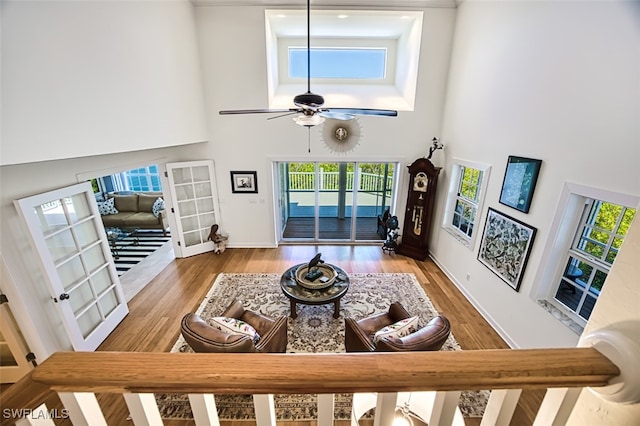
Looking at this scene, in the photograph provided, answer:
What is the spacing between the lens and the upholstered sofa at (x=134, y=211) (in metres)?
6.27

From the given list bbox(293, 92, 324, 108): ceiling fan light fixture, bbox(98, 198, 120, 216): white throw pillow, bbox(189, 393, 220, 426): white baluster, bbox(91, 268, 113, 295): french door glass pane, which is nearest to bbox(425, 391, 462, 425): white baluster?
bbox(189, 393, 220, 426): white baluster

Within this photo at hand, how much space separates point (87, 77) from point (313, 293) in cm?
328

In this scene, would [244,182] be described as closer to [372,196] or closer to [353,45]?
[372,196]

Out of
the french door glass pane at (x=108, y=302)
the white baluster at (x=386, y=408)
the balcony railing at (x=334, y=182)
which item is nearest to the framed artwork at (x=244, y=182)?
the balcony railing at (x=334, y=182)

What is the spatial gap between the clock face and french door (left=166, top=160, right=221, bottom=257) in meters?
4.10

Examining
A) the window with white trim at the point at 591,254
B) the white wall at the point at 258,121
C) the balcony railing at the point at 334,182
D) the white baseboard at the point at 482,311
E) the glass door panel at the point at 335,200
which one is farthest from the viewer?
the balcony railing at the point at 334,182

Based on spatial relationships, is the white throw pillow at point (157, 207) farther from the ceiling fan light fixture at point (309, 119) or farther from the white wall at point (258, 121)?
the ceiling fan light fixture at point (309, 119)

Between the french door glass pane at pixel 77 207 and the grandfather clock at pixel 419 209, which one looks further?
the grandfather clock at pixel 419 209

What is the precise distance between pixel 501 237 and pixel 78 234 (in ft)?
17.3

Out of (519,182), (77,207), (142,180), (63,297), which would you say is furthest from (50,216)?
(142,180)

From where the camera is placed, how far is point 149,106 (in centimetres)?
322

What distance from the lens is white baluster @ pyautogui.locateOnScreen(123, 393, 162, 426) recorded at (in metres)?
0.66

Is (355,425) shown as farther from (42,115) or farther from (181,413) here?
(42,115)

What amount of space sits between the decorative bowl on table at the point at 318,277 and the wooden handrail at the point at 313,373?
9.52 feet
